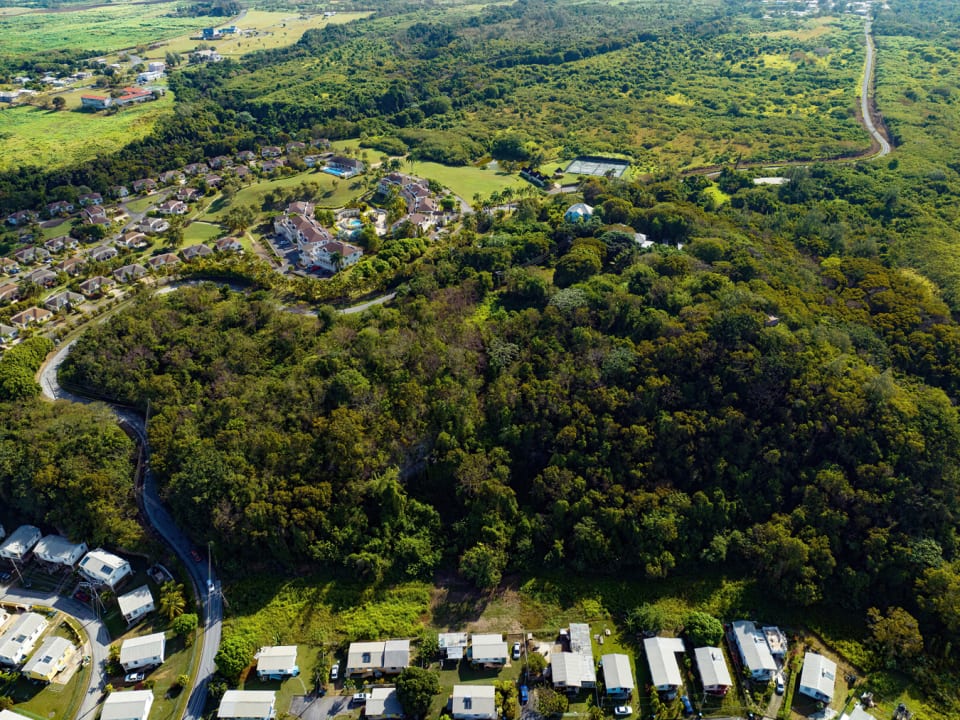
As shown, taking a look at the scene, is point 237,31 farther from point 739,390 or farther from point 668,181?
point 739,390

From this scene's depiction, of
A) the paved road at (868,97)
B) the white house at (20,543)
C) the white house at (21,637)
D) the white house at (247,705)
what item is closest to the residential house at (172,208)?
the white house at (20,543)

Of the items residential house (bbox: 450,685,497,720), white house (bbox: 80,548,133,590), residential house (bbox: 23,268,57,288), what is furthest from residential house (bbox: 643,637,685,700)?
residential house (bbox: 23,268,57,288)

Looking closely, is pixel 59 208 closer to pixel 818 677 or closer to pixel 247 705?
pixel 247 705

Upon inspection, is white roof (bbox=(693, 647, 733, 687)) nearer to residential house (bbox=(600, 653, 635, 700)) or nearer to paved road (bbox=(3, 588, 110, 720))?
residential house (bbox=(600, 653, 635, 700))

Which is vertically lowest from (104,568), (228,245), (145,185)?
(104,568)

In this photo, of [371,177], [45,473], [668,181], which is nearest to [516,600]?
[45,473]

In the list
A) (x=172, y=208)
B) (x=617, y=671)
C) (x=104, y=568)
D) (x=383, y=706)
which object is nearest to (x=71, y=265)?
(x=172, y=208)
